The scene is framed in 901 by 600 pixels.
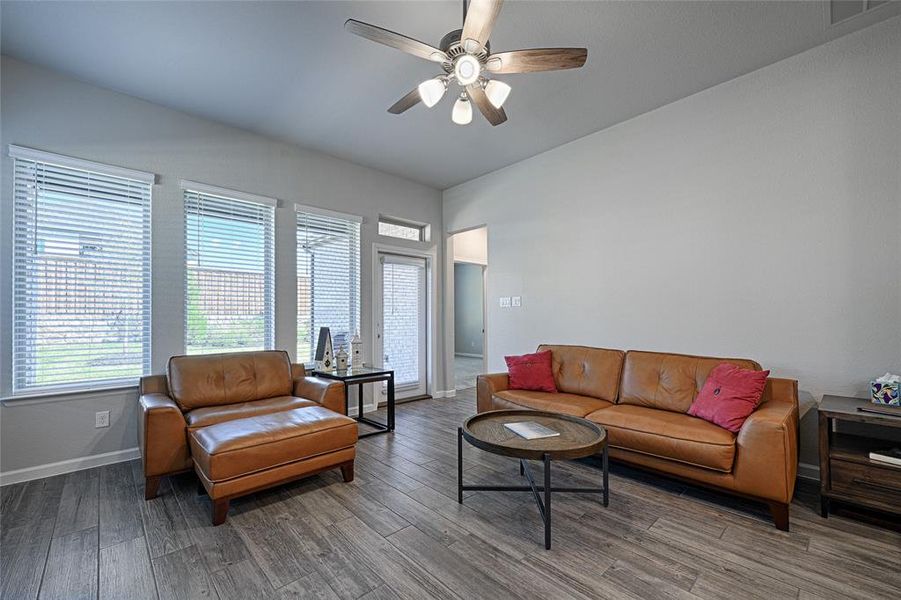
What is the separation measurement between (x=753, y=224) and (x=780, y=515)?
2109 mm

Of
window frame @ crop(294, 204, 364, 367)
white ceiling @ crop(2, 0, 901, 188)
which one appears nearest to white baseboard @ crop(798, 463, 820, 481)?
white ceiling @ crop(2, 0, 901, 188)

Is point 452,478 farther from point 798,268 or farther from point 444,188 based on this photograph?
point 444,188

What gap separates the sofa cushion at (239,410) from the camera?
282cm

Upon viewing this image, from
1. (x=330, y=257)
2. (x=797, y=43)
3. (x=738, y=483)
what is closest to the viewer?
(x=738, y=483)

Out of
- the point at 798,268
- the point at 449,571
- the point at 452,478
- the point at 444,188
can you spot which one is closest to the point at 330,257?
the point at 444,188

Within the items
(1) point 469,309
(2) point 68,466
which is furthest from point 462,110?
(1) point 469,309

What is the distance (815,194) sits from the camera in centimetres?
281

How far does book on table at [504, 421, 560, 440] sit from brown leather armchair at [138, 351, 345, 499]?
1633mm

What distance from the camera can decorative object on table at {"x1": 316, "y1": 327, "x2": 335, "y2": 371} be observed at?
13.5 ft

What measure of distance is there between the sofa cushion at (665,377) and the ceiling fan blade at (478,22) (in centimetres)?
277

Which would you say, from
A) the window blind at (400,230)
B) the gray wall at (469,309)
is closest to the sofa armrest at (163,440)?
the window blind at (400,230)

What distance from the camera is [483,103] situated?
246cm

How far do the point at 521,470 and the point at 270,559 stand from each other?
1.78 meters

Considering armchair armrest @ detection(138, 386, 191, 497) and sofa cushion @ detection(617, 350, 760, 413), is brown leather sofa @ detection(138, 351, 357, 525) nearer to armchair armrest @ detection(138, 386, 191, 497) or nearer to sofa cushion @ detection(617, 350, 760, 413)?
armchair armrest @ detection(138, 386, 191, 497)
